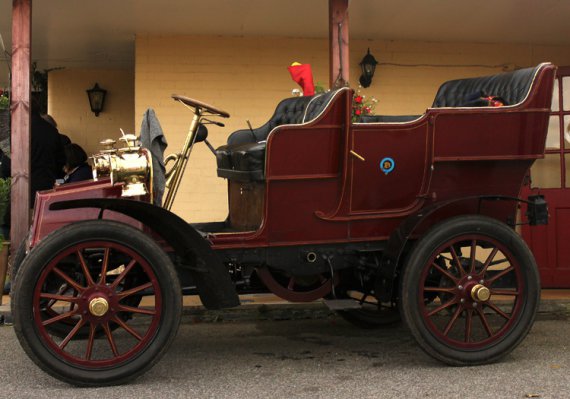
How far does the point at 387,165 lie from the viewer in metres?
4.34

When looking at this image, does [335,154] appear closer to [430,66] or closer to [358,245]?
[358,245]

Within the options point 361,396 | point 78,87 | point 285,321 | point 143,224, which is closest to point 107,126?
point 78,87

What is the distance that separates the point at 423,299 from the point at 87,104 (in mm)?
7001

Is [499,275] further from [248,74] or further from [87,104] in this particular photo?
[87,104]

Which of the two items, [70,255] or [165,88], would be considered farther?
[165,88]

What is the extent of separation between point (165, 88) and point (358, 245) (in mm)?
4371

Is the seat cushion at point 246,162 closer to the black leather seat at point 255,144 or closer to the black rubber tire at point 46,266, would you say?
the black leather seat at point 255,144

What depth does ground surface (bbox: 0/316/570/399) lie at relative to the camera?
12.8 feet

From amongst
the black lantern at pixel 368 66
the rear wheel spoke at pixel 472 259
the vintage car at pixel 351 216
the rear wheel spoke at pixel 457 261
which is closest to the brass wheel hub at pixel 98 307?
the vintage car at pixel 351 216

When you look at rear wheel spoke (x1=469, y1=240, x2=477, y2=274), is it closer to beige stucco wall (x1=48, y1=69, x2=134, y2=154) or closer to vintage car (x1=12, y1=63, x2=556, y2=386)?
vintage car (x1=12, y1=63, x2=556, y2=386)

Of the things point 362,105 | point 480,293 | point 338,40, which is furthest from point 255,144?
point 362,105

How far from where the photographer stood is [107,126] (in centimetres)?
1023

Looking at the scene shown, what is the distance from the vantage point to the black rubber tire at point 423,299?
4227mm

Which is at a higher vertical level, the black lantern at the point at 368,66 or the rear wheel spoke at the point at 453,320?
the black lantern at the point at 368,66
